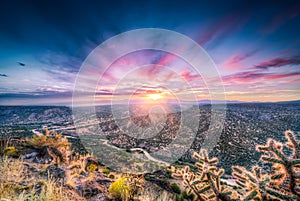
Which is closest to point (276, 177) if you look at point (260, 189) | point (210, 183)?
point (260, 189)

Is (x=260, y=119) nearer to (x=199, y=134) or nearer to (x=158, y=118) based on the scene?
(x=199, y=134)

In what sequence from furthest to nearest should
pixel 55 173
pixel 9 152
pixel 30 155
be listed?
pixel 30 155 → pixel 9 152 → pixel 55 173

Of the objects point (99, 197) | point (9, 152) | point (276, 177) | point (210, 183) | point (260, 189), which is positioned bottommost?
point (99, 197)

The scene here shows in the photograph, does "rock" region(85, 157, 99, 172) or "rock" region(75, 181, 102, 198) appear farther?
"rock" region(85, 157, 99, 172)

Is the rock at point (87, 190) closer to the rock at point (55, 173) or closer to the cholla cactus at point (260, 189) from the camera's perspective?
the rock at point (55, 173)

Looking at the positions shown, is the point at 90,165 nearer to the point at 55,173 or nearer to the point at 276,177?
the point at 55,173

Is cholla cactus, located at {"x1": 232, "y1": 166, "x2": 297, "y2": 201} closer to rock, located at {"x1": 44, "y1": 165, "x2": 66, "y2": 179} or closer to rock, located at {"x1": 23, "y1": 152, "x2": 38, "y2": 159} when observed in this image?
rock, located at {"x1": 44, "y1": 165, "x2": 66, "y2": 179}

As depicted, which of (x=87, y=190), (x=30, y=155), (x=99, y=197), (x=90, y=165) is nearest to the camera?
(x=99, y=197)

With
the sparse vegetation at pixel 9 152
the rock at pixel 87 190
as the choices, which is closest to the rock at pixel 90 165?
the rock at pixel 87 190

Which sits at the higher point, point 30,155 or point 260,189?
point 260,189

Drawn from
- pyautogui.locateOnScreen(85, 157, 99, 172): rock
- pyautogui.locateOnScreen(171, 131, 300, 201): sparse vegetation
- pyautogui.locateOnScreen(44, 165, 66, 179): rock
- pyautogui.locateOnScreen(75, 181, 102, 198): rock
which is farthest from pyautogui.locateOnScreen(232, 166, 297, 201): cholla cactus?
pyautogui.locateOnScreen(85, 157, 99, 172): rock

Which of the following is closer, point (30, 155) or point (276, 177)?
point (276, 177)

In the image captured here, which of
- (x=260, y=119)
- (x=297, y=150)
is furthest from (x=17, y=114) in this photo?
(x=260, y=119)
